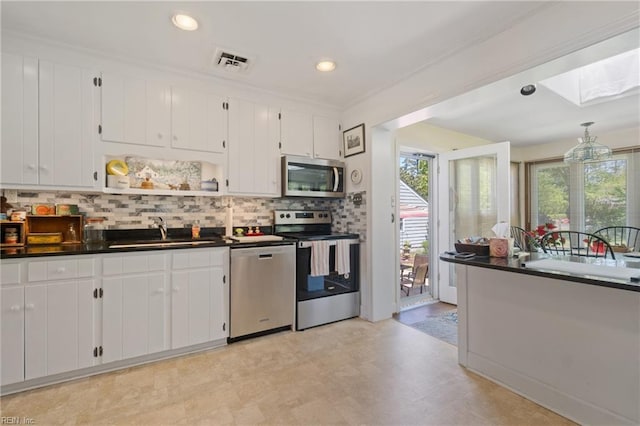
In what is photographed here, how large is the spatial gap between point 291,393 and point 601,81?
4187mm

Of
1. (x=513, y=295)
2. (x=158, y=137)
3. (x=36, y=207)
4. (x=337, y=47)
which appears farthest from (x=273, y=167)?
(x=513, y=295)

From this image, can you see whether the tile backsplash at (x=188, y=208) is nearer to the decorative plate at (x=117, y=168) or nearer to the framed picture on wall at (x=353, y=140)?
the decorative plate at (x=117, y=168)

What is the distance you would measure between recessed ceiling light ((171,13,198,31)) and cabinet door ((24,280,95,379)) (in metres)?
1.93

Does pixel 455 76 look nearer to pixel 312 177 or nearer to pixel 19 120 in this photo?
pixel 312 177

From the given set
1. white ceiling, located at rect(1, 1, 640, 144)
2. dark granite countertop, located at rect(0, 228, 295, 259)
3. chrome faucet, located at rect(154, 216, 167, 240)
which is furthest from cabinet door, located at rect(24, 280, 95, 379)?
white ceiling, located at rect(1, 1, 640, 144)

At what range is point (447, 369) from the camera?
2.25 meters

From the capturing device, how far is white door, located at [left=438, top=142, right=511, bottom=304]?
139 inches

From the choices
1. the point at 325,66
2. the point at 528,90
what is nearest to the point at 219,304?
the point at 325,66

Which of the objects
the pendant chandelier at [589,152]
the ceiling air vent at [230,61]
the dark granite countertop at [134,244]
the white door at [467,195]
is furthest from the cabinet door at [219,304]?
the pendant chandelier at [589,152]

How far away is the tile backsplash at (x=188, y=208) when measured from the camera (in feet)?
8.47

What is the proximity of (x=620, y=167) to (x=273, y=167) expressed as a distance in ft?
17.1

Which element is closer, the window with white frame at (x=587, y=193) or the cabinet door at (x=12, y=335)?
the cabinet door at (x=12, y=335)

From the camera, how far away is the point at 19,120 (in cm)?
218

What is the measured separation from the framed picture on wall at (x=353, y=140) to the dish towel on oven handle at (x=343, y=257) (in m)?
1.08
